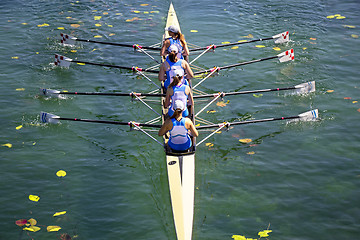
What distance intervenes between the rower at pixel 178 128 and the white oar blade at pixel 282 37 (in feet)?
26.7

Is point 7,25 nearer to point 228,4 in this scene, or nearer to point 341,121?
point 228,4

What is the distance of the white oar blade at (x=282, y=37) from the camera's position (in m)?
16.1

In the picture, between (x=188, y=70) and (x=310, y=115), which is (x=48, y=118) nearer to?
(x=188, y=70)

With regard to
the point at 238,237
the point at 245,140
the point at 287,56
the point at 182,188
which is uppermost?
the point at 287,56

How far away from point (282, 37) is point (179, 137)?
8716 millimetres

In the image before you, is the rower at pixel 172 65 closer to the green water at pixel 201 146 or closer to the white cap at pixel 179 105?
the green water at pixel 201 146

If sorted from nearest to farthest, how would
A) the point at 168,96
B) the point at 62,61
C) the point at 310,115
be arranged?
the point at 168,96, the point at 310,115, the point at 62,61

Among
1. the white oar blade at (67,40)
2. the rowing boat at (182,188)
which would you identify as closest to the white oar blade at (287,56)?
the rowing boat at (182,188)

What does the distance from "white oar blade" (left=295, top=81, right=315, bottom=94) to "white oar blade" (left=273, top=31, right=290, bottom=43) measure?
3513 mm

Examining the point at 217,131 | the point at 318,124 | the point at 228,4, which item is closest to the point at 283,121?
the point at 318,124

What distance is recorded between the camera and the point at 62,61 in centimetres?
1462

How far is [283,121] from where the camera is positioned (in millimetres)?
12133

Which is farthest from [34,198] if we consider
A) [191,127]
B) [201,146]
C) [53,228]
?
[201,146]

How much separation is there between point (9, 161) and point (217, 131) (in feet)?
17.6
